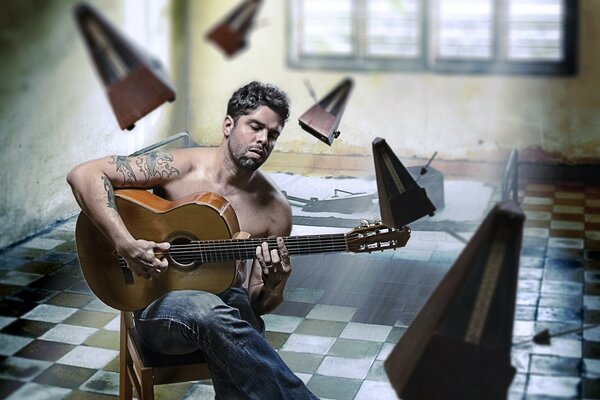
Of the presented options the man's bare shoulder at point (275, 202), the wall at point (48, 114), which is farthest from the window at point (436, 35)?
the wall at point (48, 114)

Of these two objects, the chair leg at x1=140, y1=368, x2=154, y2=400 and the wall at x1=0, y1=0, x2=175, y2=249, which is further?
the wall at x1=0, y1=0, x2=175, y2=249

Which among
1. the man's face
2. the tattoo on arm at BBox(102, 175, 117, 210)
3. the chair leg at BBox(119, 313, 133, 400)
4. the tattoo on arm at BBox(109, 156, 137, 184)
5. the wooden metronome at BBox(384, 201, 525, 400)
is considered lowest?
the chair leg at BBox(119, 313, 133, 400)

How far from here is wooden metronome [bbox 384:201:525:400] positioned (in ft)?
9.82

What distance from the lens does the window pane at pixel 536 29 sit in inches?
144

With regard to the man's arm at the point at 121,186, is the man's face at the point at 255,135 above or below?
above

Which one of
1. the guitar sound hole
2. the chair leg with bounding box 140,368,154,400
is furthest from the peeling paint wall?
the chair leg with bounding box 140,368,154,400

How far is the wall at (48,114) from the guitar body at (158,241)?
1.85 feet

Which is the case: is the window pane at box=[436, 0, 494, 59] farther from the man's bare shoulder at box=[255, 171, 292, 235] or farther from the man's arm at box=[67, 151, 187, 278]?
the man's arm at box=[67, 151, 187, 278]

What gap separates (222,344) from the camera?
3520 mm

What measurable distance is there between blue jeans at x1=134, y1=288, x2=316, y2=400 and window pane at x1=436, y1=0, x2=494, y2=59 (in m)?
1.30

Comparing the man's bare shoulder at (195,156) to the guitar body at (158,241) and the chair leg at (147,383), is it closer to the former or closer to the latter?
the guitar body at (158,241)

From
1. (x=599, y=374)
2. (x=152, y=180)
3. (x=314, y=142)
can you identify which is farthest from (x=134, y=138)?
(x=599, y=374)

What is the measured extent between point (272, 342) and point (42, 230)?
45.6 inches

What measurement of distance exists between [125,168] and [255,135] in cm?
52
